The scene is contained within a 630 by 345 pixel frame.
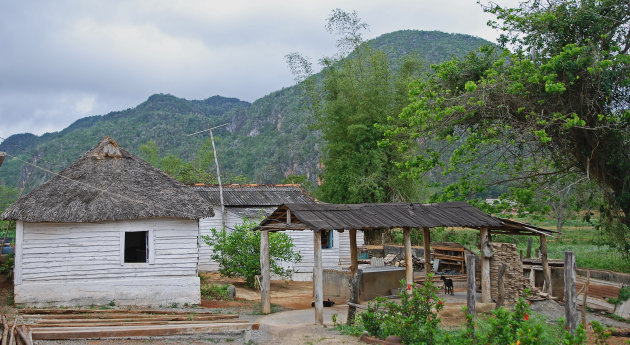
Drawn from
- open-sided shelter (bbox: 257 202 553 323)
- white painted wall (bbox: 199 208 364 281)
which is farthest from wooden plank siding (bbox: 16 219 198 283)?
white painted wall (bbox: 199 208 364 281)

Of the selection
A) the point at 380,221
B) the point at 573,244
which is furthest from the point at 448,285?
the point at 573,244

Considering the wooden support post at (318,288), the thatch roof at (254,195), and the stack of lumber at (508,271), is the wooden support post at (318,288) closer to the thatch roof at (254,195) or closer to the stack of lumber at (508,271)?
the stack of lumber at (508,271)

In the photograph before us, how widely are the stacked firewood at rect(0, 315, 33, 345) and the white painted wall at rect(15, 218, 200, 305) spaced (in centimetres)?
622

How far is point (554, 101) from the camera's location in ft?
51.9

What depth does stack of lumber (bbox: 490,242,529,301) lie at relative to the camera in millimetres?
14922

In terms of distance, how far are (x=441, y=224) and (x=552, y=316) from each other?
390 centimetres

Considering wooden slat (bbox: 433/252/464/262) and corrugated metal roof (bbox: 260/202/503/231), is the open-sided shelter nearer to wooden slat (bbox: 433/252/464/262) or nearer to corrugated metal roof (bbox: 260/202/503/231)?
corrugated metal roof (bbox: 260/202/503/231)

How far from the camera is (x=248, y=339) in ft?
35.9

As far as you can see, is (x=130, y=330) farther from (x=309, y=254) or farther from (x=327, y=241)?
(x=327, y=241)

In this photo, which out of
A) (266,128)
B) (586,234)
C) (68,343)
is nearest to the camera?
(68,343)

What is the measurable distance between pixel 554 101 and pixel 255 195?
14.6 m

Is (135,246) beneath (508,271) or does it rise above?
above

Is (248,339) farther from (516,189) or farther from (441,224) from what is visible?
(516,189)

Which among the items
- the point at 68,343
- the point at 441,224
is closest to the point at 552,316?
the point at 441,224
